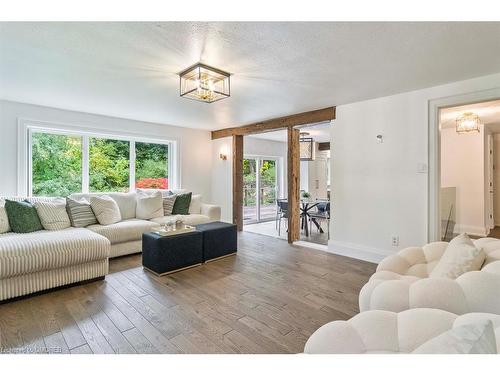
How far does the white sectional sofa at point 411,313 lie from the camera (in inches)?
37.9

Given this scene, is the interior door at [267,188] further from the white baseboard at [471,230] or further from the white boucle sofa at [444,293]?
the white boucle sofa at [444,293]

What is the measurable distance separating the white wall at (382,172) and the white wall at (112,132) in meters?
3.13

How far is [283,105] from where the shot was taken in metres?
3.94

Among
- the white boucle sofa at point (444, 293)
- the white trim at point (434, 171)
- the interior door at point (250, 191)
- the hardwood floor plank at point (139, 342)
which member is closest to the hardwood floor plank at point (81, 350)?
the hardwood floor plank at point (139, 342)

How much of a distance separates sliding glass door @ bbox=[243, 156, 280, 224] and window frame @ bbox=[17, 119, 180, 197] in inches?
80.7

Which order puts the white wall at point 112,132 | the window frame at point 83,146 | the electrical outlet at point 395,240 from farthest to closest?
the window frame at point 83,146 < the white wall at point 112,132 < the electrical outlet at point 395,240

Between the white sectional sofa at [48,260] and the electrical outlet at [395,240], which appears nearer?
the white sectional sofa at [48,260]

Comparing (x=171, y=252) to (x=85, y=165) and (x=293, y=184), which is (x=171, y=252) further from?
(x=85, y=165)

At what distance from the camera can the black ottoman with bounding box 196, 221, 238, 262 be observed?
347 cm

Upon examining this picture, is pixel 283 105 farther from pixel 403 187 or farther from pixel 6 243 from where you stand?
pixel 6 243

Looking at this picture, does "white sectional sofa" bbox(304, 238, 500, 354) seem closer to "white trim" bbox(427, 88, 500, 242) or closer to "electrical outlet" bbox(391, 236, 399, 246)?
"white trim" bbox(427, 88, 500, 242)
